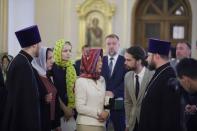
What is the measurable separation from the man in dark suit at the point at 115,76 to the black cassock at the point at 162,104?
192 cm

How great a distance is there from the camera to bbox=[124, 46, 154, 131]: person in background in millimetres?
5250

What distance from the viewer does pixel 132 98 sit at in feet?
17.7

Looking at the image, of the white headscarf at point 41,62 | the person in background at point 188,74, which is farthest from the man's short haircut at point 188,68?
the white headscarf at point 41,62

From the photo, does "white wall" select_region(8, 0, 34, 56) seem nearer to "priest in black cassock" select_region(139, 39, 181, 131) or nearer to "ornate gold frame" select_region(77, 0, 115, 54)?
"ornate gold frame" select_region(77, 0, 115, 54)

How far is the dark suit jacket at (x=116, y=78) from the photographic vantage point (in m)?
6.66

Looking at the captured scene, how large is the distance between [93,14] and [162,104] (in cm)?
967

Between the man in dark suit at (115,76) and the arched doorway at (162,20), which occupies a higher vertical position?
the arched doorway at (162,20)

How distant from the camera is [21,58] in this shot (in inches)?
192

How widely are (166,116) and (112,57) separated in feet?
9.42

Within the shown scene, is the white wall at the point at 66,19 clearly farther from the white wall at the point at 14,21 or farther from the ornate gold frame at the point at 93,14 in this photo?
the white wall at the point at 14,21

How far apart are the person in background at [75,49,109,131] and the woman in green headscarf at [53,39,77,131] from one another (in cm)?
78

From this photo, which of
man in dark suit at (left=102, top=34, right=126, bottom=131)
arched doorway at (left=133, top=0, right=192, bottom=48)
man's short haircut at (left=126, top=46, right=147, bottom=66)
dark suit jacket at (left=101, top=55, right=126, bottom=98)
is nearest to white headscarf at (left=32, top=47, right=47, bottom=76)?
man's short haircut at (left=126, top=46, right=147, bottom=66)

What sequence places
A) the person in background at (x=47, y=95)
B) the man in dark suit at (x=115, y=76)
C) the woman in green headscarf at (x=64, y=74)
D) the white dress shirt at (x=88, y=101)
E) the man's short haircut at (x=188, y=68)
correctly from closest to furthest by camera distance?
the man's short haircut at (x=188, y=68) < the white dress shirt at (x=88, y=101) < the person in background at (x=47, y=95) < the woman in green headscarf at (x=64, y=74) < the man in dark suit at (x=115, y=76)

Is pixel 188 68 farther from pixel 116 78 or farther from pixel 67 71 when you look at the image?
pixel 116 78
